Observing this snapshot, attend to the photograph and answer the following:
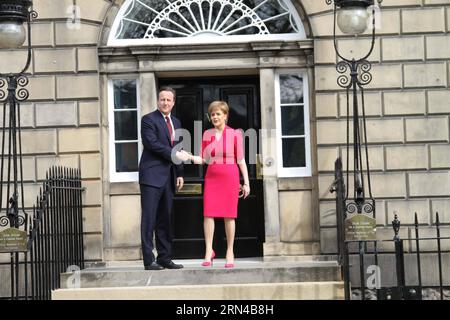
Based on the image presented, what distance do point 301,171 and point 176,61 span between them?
2250mm

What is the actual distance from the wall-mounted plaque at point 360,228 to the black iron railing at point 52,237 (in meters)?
3.41

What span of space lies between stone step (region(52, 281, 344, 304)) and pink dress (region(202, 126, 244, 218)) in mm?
860

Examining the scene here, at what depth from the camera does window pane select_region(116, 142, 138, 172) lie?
14586mm

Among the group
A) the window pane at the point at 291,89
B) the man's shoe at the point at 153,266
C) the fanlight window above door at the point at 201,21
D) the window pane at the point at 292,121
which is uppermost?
the fanlight window above door at the point at 201,21

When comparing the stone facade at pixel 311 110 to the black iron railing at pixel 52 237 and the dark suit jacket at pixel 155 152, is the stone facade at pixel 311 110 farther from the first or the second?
the dark suit jacket at pixel 155 152

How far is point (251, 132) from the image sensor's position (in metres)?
14.8

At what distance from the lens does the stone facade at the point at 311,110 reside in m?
14.1

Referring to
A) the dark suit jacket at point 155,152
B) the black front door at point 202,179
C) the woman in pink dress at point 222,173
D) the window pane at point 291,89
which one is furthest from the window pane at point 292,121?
the dark suit jacket at point 155,152

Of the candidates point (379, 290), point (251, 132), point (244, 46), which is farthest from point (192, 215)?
point (379, 290)

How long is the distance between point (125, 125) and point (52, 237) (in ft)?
8.70

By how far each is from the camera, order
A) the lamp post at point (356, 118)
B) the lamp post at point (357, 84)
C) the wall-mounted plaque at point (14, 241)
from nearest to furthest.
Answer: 1. the wall-mounted plaque at point (14, 241)
2. the lamp post at point (356, 118)
3. the lamp post at point (357, 84)

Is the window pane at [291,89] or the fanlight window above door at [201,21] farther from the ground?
the fanlight window above door at [201,21]
